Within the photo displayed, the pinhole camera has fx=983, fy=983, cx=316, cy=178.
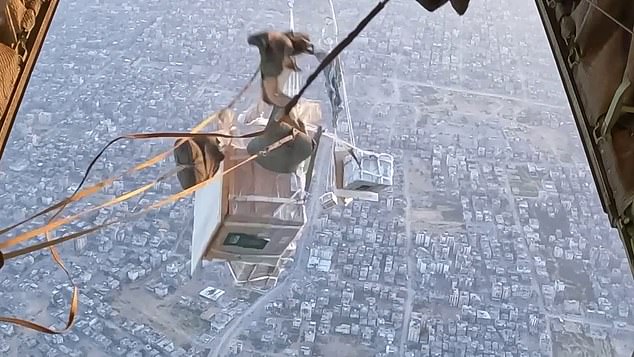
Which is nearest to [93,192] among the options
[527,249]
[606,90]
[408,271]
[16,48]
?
[16,48]

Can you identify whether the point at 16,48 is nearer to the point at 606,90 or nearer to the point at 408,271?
the point at 606,90

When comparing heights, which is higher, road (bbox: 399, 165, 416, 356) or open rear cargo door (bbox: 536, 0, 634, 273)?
open rear cargo door (bbox: 536, 0, 634, 273)

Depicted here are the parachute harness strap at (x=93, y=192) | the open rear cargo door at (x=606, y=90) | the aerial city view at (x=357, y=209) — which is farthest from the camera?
the aerial city view at (x=357, y=209)

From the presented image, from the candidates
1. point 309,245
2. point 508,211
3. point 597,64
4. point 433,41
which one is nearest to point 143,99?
point 309,245

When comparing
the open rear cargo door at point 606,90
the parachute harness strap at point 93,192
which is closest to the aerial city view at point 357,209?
the parachute harness strap at point 93,192

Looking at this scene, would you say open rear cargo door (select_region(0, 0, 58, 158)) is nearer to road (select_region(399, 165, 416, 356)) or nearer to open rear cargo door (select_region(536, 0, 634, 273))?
open rear cargo door (select_region(536, 0, 634, 273))

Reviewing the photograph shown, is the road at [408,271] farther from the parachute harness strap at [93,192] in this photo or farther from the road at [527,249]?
the parachute harness strap at [93,192]

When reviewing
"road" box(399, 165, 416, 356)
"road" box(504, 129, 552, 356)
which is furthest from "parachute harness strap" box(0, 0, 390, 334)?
"road" box(504, 129, 552, 356)

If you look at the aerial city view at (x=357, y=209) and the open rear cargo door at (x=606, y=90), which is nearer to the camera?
the open rear cargo door at (x=606, y=90)

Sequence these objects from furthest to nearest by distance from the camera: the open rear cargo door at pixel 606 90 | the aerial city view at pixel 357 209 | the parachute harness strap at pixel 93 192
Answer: the aerial city view at pixel 357 209
the open rear cargo door at pixel 606 90
the parachute harness strap at pixel 93 192
